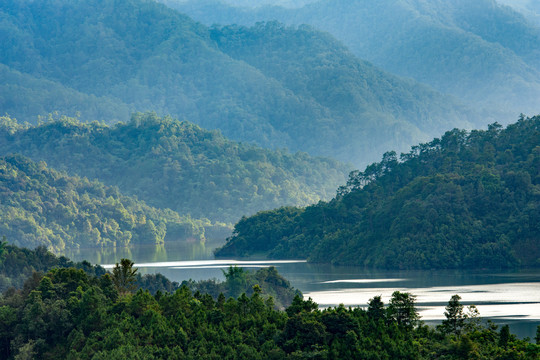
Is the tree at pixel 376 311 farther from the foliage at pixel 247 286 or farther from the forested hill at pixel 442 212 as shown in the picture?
the forested hill at pixel 442 212

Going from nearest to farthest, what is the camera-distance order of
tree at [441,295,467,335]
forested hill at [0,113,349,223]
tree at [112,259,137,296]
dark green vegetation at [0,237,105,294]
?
tree at [441,295,467,335], tree at [112,259,137,296], dark green vegetation at [0,237,105,294], forested hill at [0,113,349,223]

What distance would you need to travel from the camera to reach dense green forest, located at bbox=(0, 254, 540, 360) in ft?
90.0

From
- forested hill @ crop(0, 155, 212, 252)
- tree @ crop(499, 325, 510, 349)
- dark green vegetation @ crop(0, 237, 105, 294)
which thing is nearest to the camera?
tree @ crop(499, 325, 510, 349)

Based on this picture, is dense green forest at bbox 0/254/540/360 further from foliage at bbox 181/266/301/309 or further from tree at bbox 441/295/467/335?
foliage at bbox 181/266/301/309

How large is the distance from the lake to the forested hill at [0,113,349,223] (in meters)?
77.0

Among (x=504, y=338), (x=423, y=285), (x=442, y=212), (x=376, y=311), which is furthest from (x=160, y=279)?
(x=442, y=212)

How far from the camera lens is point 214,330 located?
95.6 ft

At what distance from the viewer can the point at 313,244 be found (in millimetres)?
94250

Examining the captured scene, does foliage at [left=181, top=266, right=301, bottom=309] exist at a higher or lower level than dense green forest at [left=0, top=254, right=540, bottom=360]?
higher

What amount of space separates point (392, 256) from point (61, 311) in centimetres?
5034

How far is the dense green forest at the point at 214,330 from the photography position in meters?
27.4

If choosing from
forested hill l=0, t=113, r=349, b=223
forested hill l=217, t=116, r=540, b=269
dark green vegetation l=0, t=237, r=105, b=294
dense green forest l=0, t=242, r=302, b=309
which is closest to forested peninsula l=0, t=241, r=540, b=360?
dense green forest l=0, t=242, r=302, b=309

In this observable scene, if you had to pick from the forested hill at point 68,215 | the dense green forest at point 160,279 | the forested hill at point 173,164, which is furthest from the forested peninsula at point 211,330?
the forested hill at point 173,164

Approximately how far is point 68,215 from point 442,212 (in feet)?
232
